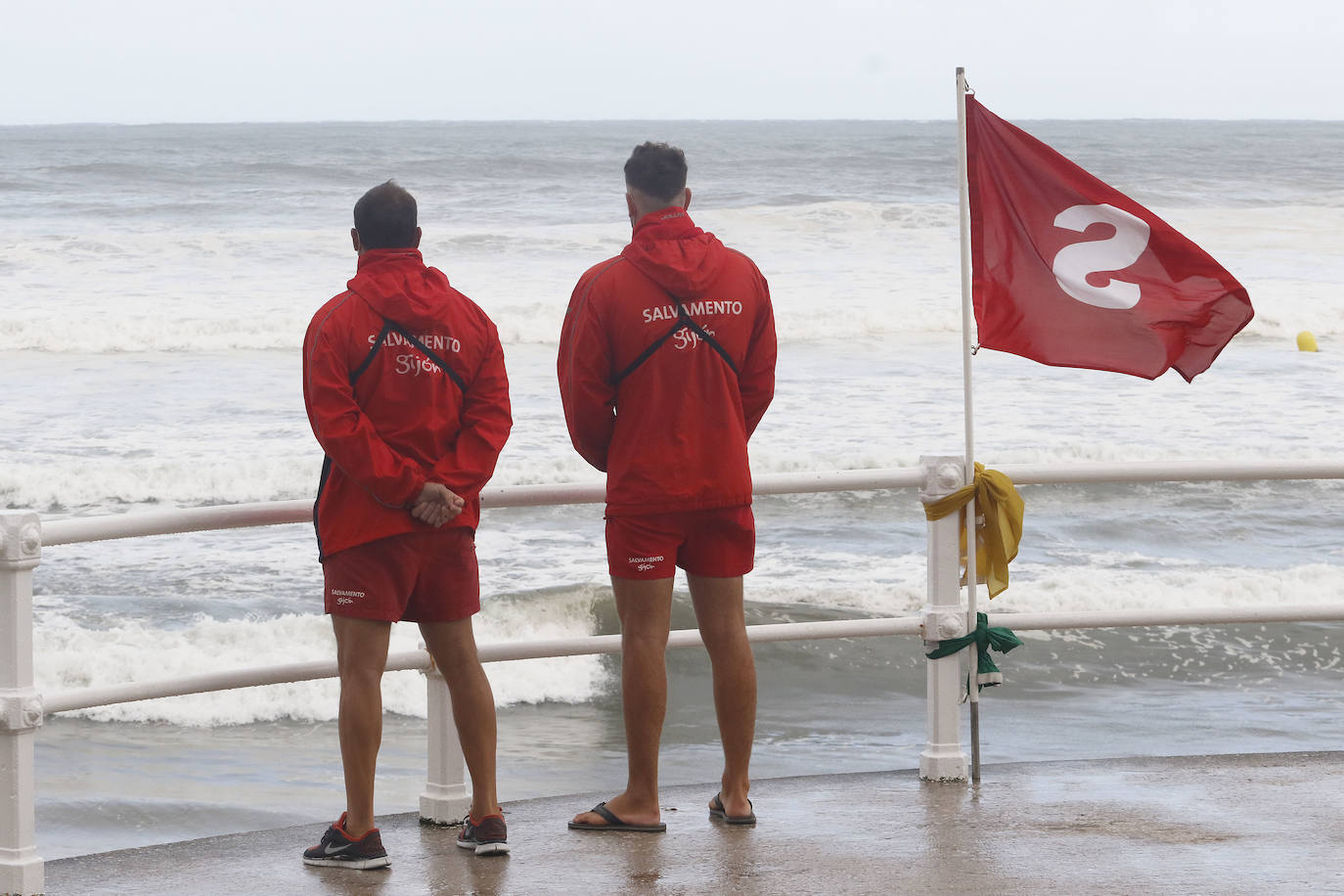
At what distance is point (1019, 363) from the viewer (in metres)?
21.0

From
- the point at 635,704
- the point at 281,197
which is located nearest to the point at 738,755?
the point at 635,704

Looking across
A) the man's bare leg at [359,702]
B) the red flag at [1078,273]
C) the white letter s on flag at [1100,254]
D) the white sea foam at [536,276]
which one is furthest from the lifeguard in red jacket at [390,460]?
the white sea foam at [536,276]

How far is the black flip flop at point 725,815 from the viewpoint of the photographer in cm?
395

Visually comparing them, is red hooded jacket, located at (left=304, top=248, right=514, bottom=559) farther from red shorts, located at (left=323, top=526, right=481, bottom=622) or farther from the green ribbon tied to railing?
the green ribbon tied to railing

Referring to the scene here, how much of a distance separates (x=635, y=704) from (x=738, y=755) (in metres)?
0.32

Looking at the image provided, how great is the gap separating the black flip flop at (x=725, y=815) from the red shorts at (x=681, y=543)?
63 centimetres

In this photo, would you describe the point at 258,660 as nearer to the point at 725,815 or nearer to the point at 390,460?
the point at 725,815

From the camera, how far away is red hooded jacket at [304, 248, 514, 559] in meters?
3.43

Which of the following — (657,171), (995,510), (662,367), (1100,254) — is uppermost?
(657,171)

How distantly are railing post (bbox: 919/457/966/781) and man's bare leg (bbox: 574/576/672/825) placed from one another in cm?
85

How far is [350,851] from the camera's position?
3.61 m

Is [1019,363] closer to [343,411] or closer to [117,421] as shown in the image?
[117,421]

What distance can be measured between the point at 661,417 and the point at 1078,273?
132 cm

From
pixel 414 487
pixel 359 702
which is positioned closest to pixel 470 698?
pixel 359 702
